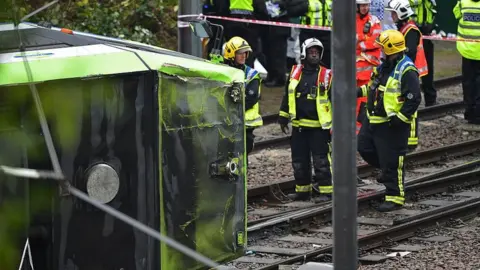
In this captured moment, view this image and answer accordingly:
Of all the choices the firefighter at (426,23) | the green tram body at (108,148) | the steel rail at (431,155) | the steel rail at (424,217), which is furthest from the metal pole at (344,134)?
the firefighter at (426,23)

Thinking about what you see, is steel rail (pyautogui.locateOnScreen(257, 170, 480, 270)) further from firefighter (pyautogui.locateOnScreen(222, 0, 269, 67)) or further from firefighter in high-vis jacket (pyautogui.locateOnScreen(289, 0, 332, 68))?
firefighter (pyautogui.locateOnScreen(222, 0, 269, 67))

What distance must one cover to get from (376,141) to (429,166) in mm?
2264

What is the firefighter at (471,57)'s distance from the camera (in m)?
16.0

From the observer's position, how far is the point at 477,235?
1044 cm

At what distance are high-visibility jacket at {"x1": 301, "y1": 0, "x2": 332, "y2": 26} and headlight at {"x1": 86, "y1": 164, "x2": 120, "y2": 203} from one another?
1122cm

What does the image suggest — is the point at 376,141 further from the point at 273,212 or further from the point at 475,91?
the point at 475,91

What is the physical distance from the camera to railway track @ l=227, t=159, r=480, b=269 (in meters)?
9.97

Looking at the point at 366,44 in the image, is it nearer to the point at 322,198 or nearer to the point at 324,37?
the point at 324,37

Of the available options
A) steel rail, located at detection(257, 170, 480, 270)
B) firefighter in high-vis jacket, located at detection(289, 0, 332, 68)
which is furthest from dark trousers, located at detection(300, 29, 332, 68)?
steel rail, located at detection(257, 170, 480, 270)

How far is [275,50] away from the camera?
18906 mm

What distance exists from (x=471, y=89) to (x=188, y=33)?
19.9 feet

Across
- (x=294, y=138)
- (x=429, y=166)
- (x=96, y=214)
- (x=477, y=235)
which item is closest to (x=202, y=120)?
(x=96, y=214)

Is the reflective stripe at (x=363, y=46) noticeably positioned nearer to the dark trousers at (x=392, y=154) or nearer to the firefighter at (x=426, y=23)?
the firefighter at (x=426, y=23)

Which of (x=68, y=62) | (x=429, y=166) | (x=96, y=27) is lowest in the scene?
(x=429, y=166)
